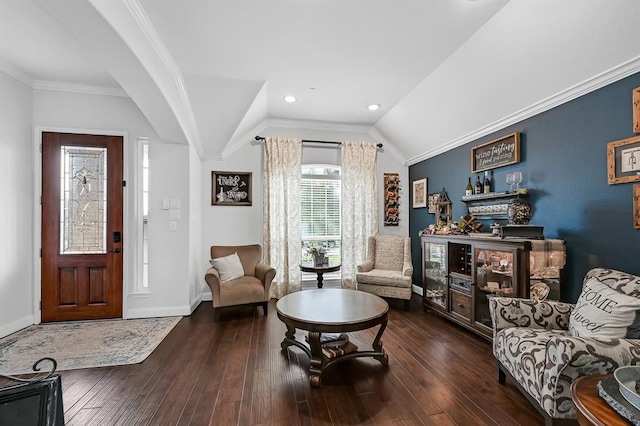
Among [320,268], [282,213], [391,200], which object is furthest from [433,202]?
[282,213]

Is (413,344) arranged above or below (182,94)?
below

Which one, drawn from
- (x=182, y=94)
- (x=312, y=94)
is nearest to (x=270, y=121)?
(x=312, y=94)

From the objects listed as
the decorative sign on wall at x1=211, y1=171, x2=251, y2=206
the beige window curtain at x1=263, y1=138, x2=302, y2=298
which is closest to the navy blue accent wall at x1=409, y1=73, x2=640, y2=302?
the beige window curtain at x1=263, y1=138, x2=302, y2=298

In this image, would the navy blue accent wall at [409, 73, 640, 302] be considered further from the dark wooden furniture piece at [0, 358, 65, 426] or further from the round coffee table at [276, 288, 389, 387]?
the dark wooden furniture piece at [0, 358, 65, 426]

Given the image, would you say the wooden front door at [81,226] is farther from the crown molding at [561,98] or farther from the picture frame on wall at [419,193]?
the crown molding at [561,98]

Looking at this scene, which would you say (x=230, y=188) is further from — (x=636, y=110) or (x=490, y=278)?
(x=636, y=110)

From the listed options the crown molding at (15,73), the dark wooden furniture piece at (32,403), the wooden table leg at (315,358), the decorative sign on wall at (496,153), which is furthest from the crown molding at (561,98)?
the crown molding at (15,73)

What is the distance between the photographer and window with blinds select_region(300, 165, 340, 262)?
5070mm

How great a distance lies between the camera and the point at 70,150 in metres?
3.60

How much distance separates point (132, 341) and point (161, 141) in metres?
2.41

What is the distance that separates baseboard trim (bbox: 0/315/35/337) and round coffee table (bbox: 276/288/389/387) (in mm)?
3046

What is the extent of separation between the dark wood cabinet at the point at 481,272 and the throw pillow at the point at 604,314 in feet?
2.15

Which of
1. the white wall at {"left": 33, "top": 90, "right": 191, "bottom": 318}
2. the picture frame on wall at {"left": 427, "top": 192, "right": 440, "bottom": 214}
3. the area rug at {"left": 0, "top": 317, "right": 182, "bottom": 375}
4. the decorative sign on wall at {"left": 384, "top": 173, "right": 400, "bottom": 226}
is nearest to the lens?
the area rug at {"left": 0, "top": 317, "right": 182, "bottom": 375}

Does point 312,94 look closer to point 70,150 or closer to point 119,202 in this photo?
point 119,202
